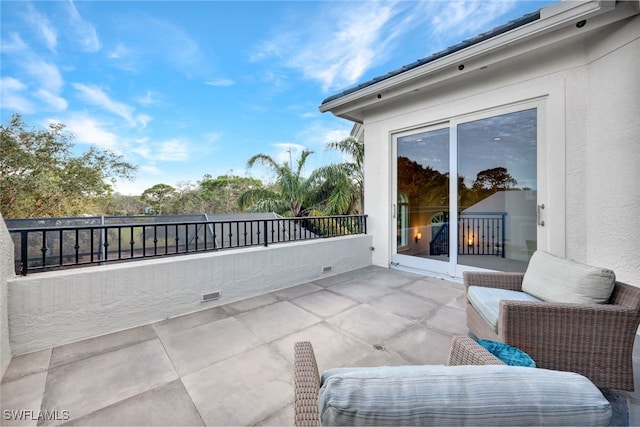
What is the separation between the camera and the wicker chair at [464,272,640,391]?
1.71m

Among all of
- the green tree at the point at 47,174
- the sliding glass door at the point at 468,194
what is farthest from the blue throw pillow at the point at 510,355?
the green tree at the point at 47,174

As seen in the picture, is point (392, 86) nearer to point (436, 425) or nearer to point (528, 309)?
point (528, 309)

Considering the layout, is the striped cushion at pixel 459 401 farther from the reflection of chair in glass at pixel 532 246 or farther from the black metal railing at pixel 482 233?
the black metal railing at pixel 482 233

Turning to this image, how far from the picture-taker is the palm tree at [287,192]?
841 centimetres

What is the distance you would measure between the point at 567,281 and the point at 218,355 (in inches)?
110

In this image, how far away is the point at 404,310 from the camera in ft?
10.3

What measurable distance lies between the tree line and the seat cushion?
5.50 meters

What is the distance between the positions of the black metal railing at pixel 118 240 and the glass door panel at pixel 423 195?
0.89m

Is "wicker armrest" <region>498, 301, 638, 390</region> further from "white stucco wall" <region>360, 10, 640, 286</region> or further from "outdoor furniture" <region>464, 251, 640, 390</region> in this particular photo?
"white stucco wall" <region>360, 10, 640, 286</region>

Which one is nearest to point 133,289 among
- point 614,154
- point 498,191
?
point 498,191

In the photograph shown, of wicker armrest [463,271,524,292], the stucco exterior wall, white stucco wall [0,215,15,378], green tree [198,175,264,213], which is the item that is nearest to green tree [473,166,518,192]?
the stucco exterior wall

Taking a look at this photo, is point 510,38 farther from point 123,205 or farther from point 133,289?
point 123,205

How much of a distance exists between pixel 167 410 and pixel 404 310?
8.01 feet

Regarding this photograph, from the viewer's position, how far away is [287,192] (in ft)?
27.8
